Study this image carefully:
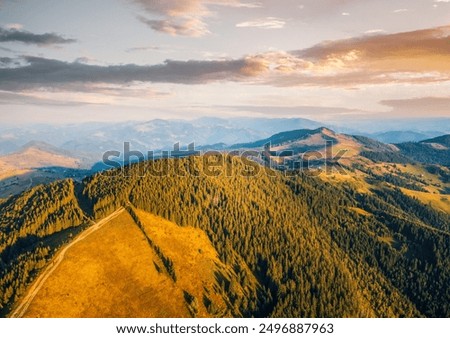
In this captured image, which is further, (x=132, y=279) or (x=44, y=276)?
(x=132, y=279)

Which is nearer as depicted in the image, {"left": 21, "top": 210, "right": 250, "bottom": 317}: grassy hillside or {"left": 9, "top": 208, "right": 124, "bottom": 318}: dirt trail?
{"left": 9, "top": 208, "right": 124, "bottom": 318}: dirt trail

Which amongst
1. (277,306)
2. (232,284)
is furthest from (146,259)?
(277,306)

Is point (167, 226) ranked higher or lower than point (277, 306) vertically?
higher

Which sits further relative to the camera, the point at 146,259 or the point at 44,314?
the point at 146,259

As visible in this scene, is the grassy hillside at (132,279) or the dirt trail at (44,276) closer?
the dirt trail at (44,276)

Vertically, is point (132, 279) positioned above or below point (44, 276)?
below
